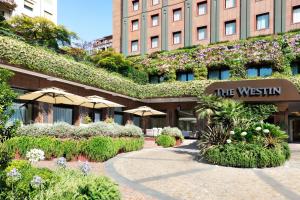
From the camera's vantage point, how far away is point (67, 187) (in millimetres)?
6059

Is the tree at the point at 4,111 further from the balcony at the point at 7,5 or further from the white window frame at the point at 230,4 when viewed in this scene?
the balcony at the point at 7,5

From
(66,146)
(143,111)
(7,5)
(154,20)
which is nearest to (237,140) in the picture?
(66,146)

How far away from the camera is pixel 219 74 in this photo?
117ft

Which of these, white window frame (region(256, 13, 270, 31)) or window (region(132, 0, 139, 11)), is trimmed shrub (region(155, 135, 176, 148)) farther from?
window (region(132, 0, 139, 11))

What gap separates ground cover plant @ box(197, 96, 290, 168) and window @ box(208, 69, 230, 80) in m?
19.2

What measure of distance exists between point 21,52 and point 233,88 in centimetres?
1398

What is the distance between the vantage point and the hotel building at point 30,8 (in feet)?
149

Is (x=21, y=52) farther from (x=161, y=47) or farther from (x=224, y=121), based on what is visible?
(x=161, y=47)

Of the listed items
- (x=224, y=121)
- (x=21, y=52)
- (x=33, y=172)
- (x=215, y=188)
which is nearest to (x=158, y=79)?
(x=21, y=52)

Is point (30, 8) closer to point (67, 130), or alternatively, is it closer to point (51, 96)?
point (51, 96)

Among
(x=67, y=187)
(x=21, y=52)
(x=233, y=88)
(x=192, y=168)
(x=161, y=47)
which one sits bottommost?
(x=192, y=168)

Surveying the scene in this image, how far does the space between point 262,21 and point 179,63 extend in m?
9.58

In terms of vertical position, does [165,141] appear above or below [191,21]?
below

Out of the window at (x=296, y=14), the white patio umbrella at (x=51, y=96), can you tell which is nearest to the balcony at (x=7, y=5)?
the white patio umbrella at (x=51, y=96)
